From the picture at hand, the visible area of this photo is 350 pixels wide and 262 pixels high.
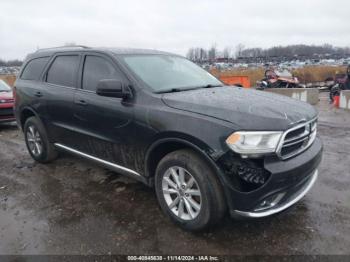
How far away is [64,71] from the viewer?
436cm

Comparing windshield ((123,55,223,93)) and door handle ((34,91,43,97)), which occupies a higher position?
windshield ((123,55,223,93))

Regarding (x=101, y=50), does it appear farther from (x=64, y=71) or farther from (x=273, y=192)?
(x=273, y=192)

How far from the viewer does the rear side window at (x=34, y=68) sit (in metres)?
4.87

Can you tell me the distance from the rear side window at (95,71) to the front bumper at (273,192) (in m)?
1.99

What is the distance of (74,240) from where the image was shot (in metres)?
2.92

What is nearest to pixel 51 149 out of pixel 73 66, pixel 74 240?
pixel 73 66

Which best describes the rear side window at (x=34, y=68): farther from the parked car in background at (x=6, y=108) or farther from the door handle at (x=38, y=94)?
the parked car in background at (x=6, y=108)

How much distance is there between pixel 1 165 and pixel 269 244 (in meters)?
4.67

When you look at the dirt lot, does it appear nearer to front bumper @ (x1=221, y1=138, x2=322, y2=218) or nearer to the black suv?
the black suv

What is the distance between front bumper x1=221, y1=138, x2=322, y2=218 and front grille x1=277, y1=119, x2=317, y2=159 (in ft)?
0.20

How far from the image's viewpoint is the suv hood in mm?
2551

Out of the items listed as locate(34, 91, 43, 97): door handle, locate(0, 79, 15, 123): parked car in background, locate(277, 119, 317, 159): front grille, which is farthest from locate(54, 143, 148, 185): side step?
locate(0, 79, 15, 123): parked car in background

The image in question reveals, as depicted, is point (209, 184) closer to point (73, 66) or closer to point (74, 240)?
point (74, 240)

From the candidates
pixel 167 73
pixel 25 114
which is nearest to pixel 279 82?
pixel 167 73
